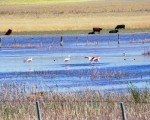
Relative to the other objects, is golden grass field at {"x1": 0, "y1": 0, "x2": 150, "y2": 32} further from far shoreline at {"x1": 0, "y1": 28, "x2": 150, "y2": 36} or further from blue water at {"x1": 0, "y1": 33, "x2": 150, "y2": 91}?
blue water at {"x1": 0, "y1": 33, "x2": 150, "y2": 91}

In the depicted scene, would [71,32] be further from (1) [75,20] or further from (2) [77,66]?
(2) [77,66]

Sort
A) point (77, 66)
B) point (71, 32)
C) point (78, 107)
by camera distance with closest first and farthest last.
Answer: point (78, 107) → point (77, 66) → point (71, 32)

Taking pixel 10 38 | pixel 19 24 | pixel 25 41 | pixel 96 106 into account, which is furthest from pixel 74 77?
pixel 19 24

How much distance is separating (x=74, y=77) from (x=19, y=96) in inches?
456

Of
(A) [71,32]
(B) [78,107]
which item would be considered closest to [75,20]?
(A) [71,32]

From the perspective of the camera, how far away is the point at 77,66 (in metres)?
46.9

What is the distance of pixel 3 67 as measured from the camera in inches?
1893

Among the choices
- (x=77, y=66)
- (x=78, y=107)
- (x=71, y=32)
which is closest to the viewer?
(x=78, y=107)

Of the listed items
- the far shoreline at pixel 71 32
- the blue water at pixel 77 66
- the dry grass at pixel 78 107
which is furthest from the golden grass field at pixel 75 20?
the dry grass at pixel 78 107

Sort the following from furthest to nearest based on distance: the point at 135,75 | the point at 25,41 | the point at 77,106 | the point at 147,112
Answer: the point at 25,41 → the point at 135,75 → the point at 77,106 → the point at 147,112

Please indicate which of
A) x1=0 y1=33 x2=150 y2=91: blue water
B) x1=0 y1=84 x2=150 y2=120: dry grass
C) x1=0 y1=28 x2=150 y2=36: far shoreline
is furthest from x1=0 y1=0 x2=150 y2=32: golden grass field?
x1=0 y1=84 x2=150 y2=120: dry grass

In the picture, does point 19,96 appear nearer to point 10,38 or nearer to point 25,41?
point 25,41

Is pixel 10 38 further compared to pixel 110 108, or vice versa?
pixel 10 38

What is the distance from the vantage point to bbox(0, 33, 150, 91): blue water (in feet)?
119
